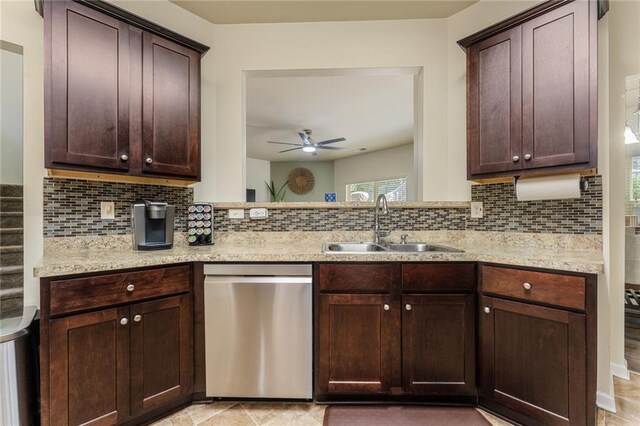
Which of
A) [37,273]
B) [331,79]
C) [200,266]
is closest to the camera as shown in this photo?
[37,273]

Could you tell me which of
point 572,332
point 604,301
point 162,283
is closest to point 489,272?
point 572,332

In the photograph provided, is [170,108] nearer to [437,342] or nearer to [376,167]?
[437,342]

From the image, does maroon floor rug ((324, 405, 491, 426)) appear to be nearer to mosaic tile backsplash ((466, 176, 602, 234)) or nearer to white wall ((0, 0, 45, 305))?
mosaic tile backsplash ((466, 176, 602, 234))

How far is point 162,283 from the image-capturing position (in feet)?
5.01

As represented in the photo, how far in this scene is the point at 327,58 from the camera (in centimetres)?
226

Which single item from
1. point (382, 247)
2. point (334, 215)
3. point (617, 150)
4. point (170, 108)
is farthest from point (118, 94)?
point (617, 150)

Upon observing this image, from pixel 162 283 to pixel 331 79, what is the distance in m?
2.85

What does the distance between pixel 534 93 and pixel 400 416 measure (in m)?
1.98

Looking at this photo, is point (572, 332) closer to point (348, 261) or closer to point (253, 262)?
point (348, 261)

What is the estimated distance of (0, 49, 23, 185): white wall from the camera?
1586 millimetres

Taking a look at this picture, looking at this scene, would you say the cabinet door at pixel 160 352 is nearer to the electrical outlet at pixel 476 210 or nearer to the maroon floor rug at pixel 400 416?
the maroon floor rug at pixel 400 416

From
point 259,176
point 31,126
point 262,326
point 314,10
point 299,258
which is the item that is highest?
point 314,10

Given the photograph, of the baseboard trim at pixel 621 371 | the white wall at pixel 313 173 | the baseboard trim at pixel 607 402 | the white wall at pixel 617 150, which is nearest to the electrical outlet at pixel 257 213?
the white wall at pixel 617 150

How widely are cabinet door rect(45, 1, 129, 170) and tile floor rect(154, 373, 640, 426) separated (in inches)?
57.9
